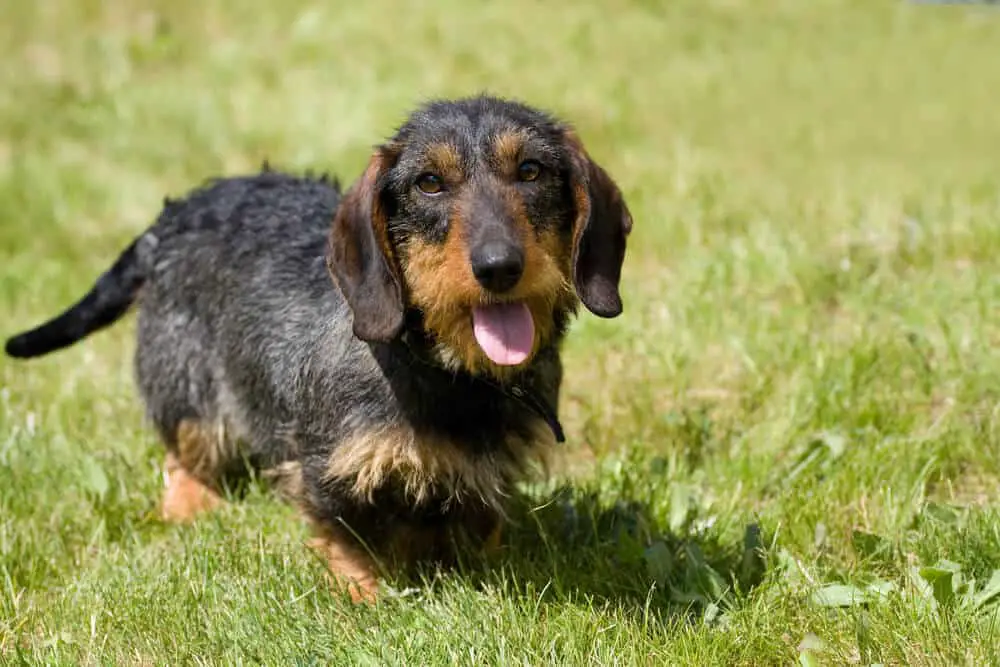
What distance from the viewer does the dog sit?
3.12 meters

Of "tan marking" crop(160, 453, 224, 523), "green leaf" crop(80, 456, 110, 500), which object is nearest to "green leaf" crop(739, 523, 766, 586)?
"tan marking" crop(160, 453, 224, 523)

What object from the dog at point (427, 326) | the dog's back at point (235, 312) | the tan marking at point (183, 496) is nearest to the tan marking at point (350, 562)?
the dog at point (427, 326)

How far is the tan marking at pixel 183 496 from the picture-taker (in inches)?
172

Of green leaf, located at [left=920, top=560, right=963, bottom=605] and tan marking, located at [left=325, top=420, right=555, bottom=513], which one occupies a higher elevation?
tan marking, located at [left=325, top=420, right=555, bottom=513]

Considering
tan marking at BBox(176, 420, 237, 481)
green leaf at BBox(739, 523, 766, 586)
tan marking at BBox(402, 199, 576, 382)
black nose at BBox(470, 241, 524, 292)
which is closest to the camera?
black nose at BBox(470, 241, 524, 292)

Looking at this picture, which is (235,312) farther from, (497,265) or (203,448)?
(497,265)

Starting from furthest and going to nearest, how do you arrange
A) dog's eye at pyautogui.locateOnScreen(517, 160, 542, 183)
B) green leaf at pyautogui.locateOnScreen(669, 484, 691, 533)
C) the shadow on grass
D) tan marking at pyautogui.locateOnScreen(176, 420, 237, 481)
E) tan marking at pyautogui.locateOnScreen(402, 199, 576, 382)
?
tan marking at pyautogui.locateOnScreen(176, 420, 237, 481) < green leaf at pyautogui.locateOnScreen(669, 484, 691, 533) < the shadow on grass < dog's eye at pyautogui.locateOnScreen(517, 160, 542, 183) < tan marking at pyautogui.locateOnScreen(402, 199, 576, 382)

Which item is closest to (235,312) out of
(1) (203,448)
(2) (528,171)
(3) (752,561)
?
(1) (203,448)

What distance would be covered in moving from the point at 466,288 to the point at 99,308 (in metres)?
2.43

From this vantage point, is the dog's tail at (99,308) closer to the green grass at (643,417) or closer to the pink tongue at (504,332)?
the green grass at (643,417)

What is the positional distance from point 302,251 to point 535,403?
1214mm

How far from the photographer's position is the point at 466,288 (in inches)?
118

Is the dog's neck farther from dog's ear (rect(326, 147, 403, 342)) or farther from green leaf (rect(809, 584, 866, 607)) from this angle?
green leaf (rect(809, 584, 866, 607))

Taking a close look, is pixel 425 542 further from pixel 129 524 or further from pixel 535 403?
pixel 129 524
